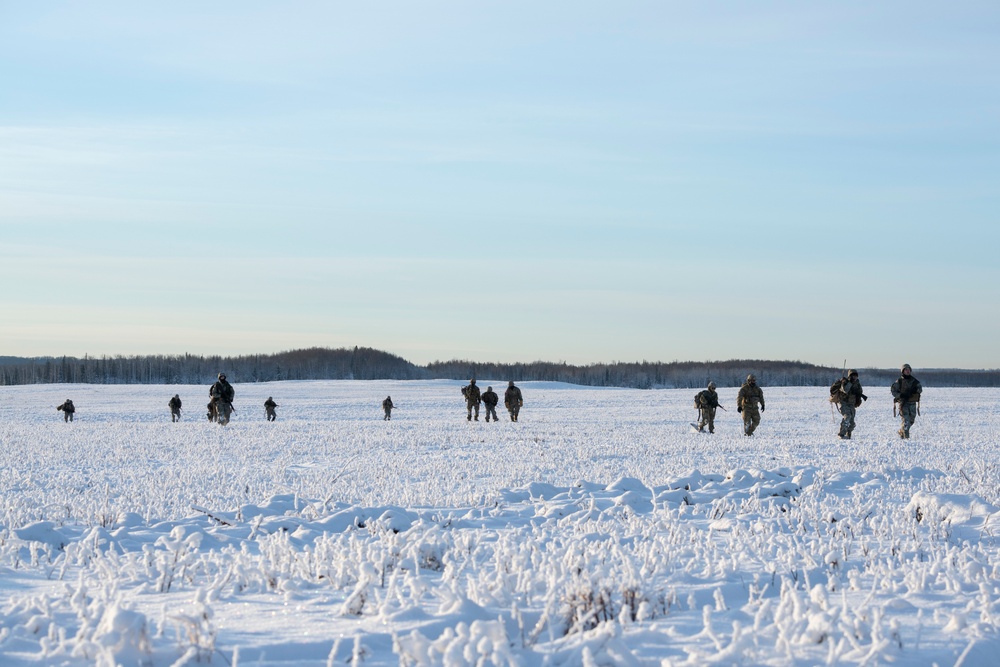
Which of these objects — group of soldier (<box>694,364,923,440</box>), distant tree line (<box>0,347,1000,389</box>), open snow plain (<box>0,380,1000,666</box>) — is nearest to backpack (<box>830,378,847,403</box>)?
group of soldier (<box>694,364,923,440</box>)

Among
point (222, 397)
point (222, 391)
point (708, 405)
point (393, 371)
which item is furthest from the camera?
point (393, 371)

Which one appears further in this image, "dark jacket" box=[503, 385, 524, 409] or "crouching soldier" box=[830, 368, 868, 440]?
"dark jacket" box=[503, 385, 524, 409]

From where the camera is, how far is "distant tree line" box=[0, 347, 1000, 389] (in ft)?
485

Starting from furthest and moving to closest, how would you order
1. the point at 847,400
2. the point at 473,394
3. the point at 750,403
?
the point at 473,394 < the point at 750,403 < the point at 847,400

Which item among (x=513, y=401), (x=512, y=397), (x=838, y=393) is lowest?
(x=513, y=401)

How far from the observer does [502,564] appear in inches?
226

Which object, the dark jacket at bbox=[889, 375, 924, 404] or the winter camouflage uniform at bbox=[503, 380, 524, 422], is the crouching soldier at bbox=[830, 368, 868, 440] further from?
the winter camouflage uniform at bbox=[503, 380, 524, 422]

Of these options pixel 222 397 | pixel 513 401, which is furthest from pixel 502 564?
pixel 513 401

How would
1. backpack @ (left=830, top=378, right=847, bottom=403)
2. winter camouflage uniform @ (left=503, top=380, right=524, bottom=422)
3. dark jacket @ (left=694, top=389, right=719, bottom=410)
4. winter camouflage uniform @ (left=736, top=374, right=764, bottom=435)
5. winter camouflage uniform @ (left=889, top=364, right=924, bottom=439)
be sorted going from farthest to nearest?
winter camouflage uniform @ (left=503, top=380, right=524, bottom=422)
dark jacket @ (left=694, top=389, right=719, bottom=410)
winter camouflage uniform @ (left=736, top=374, right=764, bottom=435)
backpack @ (left=830, top=378, right=847, bottom=403)
winter camouflage uniform @ (left=889, top=364, right=924, bottom=439)

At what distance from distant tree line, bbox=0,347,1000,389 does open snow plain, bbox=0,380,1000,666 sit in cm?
12229

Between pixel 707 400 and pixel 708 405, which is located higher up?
pixel 707 400

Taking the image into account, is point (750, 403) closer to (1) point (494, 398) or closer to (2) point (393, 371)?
(1) point (494, 398)

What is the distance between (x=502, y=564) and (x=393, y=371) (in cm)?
16973

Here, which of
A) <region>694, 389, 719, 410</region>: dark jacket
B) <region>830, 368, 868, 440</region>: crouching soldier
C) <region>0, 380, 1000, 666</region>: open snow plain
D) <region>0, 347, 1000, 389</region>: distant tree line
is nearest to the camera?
<region>0, 380, 1000, 666</region>: open snow plain
